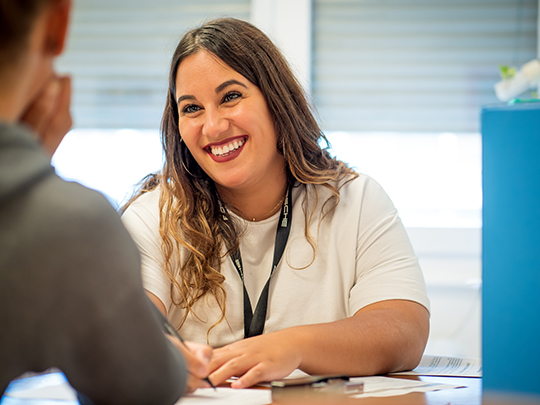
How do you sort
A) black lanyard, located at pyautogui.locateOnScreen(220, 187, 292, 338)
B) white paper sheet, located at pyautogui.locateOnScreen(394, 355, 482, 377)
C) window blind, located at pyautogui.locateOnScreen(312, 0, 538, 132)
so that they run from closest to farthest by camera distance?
white paper sheet, located at pyautogui.locateOnScreen(394, 355, 482, 377), black lanyard, located at pyautogui.locateOnScreen(220, 187, 292, 338), window blind, located at pyautogui.locateOnScreen(312, 0, 538, 132)

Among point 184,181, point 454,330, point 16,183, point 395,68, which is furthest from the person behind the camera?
point 395,68

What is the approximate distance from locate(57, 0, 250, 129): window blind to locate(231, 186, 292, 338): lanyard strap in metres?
2.07

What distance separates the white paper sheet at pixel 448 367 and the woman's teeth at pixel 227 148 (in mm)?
702

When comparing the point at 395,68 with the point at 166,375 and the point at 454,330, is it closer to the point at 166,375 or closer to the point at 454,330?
the point at 454,330

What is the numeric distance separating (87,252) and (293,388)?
48cm

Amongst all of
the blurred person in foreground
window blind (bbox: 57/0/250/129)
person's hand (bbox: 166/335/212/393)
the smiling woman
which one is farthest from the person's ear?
window blind (bbox: 57/0/250/129)

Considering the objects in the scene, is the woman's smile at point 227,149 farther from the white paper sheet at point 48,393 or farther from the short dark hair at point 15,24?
the short dark hair at point 15,24

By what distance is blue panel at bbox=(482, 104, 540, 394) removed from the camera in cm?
70

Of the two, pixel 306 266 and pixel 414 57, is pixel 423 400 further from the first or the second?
pixel 414 57

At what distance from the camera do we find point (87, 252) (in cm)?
40

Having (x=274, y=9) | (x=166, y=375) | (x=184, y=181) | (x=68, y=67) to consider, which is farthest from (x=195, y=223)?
(x=68, y=67)

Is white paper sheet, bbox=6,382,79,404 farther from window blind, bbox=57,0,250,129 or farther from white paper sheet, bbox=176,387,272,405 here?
window blind, bbox=57,0,250,129

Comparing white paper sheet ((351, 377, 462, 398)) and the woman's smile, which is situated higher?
the woman's smile

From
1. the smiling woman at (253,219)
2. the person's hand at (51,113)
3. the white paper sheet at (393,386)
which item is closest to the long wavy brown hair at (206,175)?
the smiling woman at (253,219)
